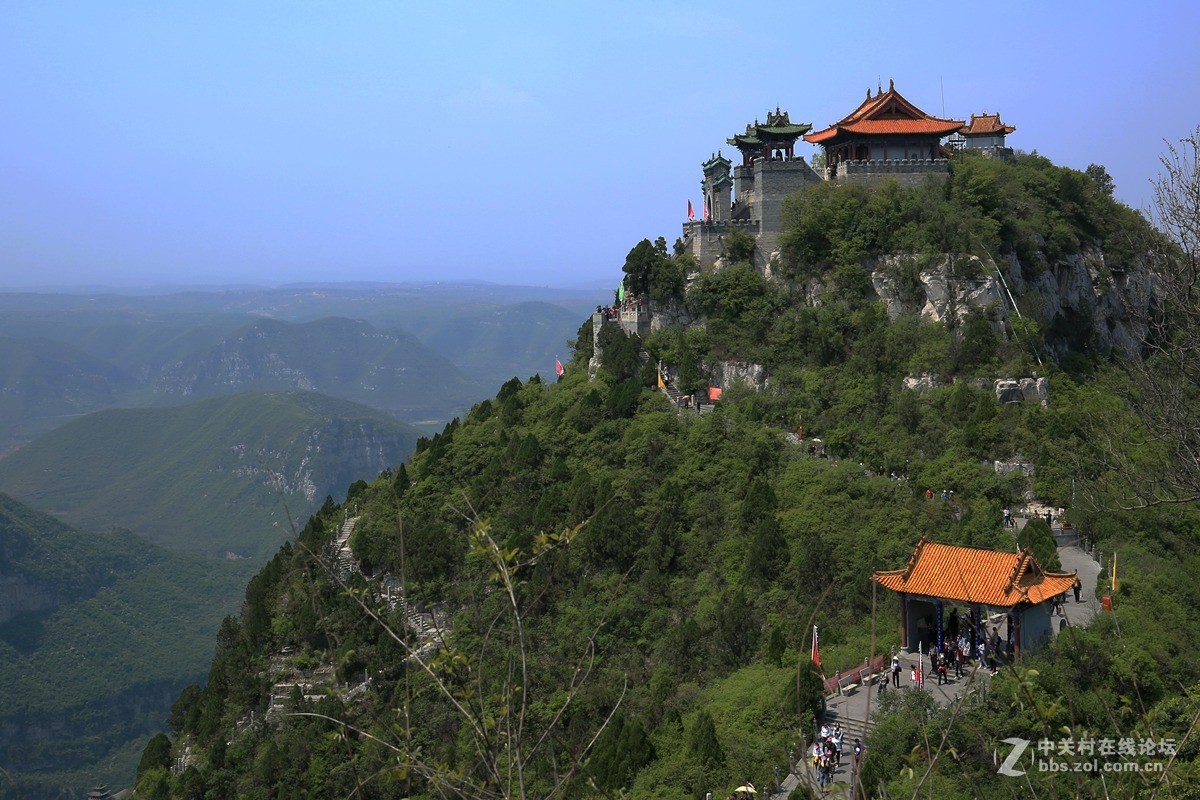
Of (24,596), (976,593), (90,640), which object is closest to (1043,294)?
(976,593)

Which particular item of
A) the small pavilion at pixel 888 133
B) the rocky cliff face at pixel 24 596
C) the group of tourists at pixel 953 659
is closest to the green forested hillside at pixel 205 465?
the rocky cliff face at pixel 24 596

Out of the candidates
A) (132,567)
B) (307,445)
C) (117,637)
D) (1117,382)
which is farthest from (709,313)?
(307,445)

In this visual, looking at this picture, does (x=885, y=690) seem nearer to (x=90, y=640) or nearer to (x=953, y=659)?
(x=953, y=659)

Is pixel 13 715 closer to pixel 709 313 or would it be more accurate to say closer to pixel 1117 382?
pixel 709 313

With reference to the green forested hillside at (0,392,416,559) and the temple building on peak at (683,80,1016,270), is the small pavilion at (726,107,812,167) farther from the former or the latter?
the green forested hillside at (0,392,416,559)

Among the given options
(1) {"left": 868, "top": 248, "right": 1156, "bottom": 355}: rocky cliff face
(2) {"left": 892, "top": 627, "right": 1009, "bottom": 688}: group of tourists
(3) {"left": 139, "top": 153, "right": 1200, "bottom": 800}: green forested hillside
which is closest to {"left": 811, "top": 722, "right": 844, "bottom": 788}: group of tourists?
(3) {"left": 139, "top": 153, "right": 1200, "bottom": 800}: green forested hillside

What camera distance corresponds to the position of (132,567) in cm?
10706

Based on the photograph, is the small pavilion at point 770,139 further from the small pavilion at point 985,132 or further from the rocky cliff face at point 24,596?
the rocky cliff face at point 24,596

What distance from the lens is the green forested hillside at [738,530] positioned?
25062 mm

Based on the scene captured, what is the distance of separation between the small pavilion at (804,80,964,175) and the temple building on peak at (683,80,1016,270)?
0.04m

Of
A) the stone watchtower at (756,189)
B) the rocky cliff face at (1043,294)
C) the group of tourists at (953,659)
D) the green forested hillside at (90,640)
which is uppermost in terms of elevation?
the stone watchtower at (756,189)

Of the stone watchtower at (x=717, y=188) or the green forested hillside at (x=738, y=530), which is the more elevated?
the stone watchtower at (x=717, y=188)

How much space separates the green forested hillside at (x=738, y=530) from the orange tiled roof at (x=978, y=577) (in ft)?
4.25

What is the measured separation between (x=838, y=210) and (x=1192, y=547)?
54.3 ft
